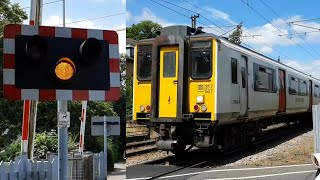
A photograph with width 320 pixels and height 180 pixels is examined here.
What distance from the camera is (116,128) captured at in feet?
35.3

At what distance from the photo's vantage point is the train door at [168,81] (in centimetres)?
954

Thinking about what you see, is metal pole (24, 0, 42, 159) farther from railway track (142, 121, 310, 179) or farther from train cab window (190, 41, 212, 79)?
train cab window (190, 41, 212, 79)

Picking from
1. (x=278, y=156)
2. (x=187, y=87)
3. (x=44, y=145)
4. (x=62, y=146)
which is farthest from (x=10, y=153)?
(x=62, y=146)

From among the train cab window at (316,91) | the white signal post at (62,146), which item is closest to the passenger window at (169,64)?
the white signal post at (62,146)

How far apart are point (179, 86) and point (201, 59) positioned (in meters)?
0.71

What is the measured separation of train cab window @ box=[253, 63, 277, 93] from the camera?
12099 mm

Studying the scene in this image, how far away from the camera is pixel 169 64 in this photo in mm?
9617

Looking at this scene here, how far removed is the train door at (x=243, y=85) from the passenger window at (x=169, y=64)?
1.86 metres

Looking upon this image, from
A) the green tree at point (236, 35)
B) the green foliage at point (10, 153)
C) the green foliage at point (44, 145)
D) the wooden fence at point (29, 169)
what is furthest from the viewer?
the green foliage at point (44, 145)

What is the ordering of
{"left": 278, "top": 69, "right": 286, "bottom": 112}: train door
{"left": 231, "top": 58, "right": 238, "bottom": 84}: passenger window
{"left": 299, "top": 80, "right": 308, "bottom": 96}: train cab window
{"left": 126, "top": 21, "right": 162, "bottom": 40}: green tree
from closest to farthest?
{"left": 126, "top": 21, "right": 162, "bottom": 40}: green tree, {"left": 231, "top": 58, "right": 238, "bottom": 84}: passenger window, {"left": 278, "top": 69, "right": 286, "bottom": 112}: train door, {"left": 299, "top": 80, "right": 308, "bottom": 96}: train cab window

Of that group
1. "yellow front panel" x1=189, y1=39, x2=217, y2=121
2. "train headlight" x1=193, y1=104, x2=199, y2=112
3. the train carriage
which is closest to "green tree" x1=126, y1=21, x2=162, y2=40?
the train carriage

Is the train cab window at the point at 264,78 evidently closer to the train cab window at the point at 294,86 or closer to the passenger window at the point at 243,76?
the passenger window at the point at 243,76

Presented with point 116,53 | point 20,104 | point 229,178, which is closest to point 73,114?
point 20,104

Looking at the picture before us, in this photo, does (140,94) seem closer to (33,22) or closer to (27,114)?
(27,114)
